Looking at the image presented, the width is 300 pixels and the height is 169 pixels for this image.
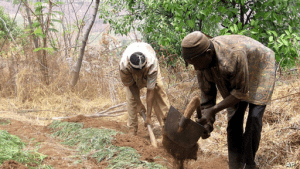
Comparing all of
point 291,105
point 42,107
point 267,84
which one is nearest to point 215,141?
point 291,105

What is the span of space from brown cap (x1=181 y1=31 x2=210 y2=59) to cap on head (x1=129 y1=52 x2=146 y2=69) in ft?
4.88

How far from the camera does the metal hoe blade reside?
2.84 metres

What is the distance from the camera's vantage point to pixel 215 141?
4559mm

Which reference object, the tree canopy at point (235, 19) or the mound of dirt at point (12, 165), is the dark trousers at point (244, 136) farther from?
the mound of dirt at point (12, 165)

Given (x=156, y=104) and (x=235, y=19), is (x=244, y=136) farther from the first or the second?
(x=235, y=19)

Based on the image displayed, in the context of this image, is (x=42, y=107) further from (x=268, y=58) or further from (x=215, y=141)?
(x=268, y=58)

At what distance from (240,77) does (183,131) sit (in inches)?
32.2

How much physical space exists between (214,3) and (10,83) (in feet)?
18.7

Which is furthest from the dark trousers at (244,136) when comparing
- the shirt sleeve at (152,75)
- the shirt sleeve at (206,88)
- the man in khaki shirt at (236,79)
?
the shirt sleeve at (152,75)

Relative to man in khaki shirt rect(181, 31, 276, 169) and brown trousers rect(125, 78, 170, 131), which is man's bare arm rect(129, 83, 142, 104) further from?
man in khaki shirt rect(181, 31, 276, 169)

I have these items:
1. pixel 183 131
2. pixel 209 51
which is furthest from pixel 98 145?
pixel 209 51

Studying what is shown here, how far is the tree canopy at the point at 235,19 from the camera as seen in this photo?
4234 mm

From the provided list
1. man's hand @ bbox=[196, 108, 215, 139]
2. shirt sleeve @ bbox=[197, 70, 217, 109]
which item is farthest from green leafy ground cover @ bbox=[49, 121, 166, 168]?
shirt sleeve @ bbox=[197, 70, 217, 109]

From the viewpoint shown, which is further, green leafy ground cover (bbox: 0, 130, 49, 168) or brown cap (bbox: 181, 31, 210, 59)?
green leafy ground cover (bbox: 0, 130, 49, 168)
